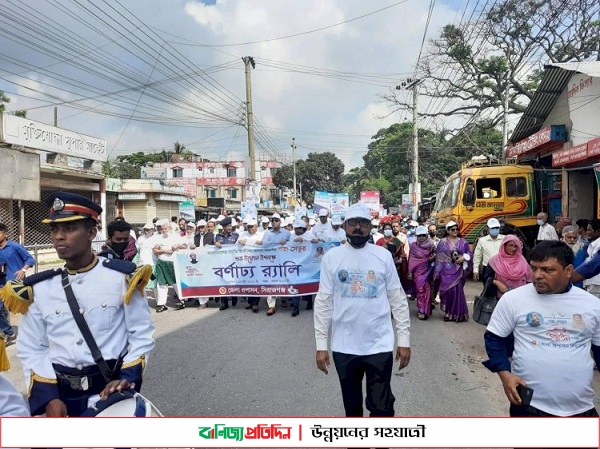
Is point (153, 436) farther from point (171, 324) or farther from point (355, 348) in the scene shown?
point (171, 324)

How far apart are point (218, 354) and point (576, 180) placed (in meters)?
11.1

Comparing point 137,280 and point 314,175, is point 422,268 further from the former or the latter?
point 314,175

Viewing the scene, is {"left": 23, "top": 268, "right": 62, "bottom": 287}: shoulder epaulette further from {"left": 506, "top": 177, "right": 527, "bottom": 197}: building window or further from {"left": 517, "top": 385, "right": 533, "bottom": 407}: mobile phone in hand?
{"left": 506, "top": 177, "right": 527, "bottom": 197}: building window

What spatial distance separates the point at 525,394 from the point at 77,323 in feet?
7.36

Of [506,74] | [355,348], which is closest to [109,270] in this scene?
[355,348]

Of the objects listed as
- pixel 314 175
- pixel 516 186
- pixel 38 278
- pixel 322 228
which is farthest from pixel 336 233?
pixel 314 175

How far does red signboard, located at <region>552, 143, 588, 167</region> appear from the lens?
979 centimetres

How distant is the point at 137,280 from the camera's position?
2328 millimetres

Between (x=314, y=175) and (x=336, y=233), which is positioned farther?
(x=314, y=175)

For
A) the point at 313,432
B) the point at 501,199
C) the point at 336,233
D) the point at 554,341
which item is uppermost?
the point at 501,199

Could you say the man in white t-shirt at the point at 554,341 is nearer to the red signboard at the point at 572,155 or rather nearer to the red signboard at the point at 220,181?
the red signboard at the point at 572,155

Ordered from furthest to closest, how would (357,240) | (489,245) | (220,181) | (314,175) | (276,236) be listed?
(314,175) → (220,181) → (276,236) → (489,245) → (357,240)

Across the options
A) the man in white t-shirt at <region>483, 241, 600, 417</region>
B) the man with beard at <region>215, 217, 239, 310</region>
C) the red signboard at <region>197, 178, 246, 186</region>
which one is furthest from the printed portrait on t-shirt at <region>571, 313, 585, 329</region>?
the red signboard at <region>197, 178, 246, 186</region>

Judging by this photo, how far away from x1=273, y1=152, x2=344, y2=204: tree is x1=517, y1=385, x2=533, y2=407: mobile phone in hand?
6255 centimetres
